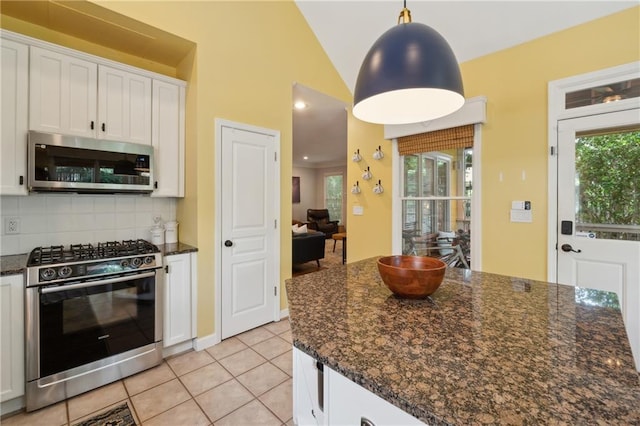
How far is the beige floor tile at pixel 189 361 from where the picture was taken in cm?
227

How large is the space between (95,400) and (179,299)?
31.5 inches

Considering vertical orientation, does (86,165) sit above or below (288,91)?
below

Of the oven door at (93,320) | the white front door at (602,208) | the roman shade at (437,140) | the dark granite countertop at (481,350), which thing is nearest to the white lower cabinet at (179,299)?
the oven door at (93,320)

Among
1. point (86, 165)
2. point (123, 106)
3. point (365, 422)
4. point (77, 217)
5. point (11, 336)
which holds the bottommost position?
point (11, 336)

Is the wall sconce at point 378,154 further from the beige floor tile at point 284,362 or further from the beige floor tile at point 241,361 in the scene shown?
the beige floor tile at point 241,361

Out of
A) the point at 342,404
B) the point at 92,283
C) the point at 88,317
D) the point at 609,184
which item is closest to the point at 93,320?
the point at 88,317

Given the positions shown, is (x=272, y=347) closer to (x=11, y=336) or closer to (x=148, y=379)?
(x=148, y=379)

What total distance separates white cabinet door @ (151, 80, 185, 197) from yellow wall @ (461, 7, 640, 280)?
3.00 metres

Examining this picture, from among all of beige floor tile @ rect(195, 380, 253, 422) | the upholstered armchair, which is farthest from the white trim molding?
the upholstered armchair

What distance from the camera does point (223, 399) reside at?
1.92m

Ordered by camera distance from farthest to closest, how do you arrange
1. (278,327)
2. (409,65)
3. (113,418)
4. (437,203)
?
1. (437,203)
2. (278,327)
3. (113,418)
4. (409,65)

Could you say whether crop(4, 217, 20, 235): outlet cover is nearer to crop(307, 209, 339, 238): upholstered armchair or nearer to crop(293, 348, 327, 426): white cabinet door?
crop(293, 348, 327, 426): white cabinet door

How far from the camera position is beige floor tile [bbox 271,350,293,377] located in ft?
7.37

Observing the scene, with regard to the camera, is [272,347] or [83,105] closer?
[83,105]
